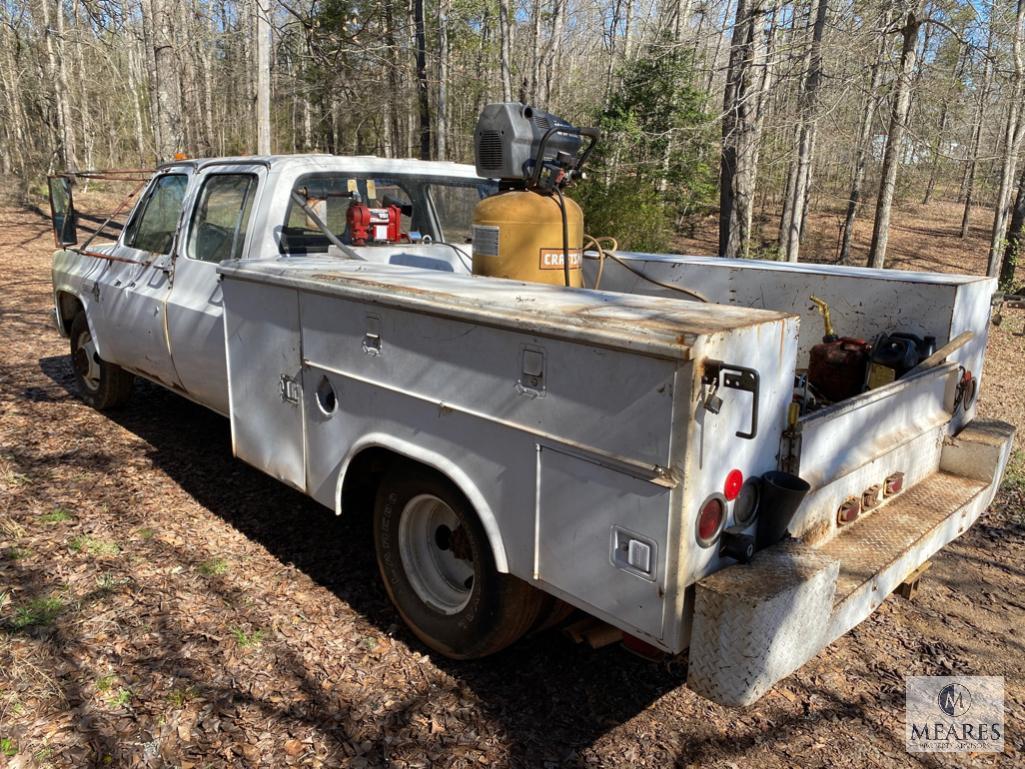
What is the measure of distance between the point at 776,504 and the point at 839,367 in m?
1.38

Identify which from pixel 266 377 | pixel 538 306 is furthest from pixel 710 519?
pixel 266 377

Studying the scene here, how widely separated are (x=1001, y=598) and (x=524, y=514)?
2897mm

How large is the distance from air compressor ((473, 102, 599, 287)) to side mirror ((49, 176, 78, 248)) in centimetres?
361

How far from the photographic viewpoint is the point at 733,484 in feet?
7.50

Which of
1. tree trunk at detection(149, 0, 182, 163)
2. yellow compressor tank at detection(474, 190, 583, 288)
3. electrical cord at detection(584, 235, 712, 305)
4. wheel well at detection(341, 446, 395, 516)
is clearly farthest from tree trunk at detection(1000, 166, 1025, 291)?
tree trunk at detection(149, 0, 182, 163)

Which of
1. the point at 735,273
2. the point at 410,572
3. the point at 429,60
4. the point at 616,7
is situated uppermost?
the point at 616,7

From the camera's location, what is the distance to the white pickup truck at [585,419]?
2182 millimetres

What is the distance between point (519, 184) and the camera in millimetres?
4125

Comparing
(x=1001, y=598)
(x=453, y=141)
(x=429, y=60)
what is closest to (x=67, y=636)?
(x=1001, y=598)

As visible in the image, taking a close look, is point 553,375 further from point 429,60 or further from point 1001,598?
point 429,60

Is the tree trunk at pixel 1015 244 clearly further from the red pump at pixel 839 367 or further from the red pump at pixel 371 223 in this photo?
the red pump at pixel 371 223

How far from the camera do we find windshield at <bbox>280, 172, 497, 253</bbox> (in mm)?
4371

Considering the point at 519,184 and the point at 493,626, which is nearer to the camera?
the point at 493,626

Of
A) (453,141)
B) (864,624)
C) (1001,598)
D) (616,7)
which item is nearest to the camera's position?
Result: (864,624)
